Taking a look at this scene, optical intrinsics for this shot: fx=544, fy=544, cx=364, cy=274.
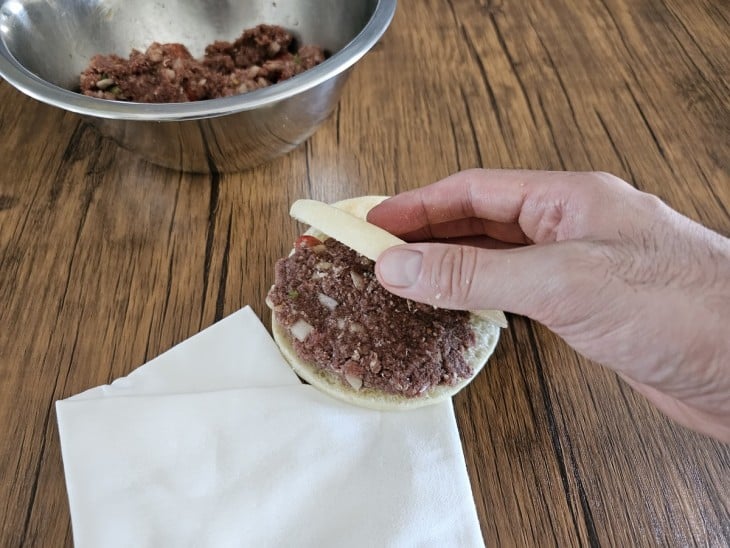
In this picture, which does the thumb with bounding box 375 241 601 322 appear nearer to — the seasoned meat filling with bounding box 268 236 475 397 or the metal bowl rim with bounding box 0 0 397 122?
the seasoned meat filling with bounding box 268 236 475 397

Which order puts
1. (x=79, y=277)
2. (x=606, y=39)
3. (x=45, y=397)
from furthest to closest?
1. (x=606, y=39)
2. (x=79, y=277)
3. (x=45, y=397)

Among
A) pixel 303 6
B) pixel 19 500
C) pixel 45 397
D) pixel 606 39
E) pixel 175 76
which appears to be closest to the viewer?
pixel 19 500

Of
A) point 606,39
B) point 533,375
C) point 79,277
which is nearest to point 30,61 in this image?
point 79,277

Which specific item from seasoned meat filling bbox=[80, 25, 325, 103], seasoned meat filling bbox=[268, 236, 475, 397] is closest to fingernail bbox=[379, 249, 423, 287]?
seasoned meat filling bbox=[268, 236, 475, 397]

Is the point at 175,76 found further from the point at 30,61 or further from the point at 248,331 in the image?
the point at 248,331

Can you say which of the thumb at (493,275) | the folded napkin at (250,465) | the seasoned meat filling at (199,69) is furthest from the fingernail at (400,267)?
the seasoned meat filling at (199,69)
